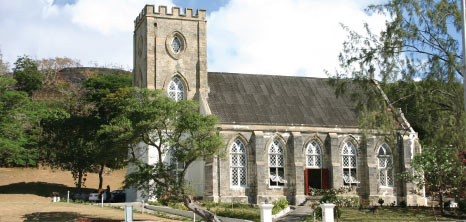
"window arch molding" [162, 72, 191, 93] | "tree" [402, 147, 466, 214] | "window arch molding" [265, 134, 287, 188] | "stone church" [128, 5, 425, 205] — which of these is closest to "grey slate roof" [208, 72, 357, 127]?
"stone church" [128, 5, 425, 205]

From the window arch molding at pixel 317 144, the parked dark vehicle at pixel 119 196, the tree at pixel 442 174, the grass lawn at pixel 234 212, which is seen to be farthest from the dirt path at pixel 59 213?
the tree at pixel 442 174

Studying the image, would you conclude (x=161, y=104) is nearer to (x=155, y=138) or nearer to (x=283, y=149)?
(x=155, y=138)

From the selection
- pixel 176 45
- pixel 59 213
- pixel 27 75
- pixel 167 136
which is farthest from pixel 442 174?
pixel 27 75

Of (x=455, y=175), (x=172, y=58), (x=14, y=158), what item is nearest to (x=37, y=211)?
(x=172, y=58)

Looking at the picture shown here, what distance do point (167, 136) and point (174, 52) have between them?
1354 centimetres

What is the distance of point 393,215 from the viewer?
96.6 feet

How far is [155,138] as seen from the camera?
86.9ft

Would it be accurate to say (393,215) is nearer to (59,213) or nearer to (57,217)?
(57,217)

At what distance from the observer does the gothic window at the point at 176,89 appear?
1496 inches

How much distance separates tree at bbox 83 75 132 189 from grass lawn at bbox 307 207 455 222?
10.2m

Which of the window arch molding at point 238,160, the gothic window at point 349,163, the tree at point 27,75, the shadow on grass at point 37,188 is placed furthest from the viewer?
the tree at point 27,75

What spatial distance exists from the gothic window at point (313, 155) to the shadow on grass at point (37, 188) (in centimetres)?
1964

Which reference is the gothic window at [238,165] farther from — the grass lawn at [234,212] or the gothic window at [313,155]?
the gothic window at [313,155]

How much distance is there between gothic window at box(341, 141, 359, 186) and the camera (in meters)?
38.5
